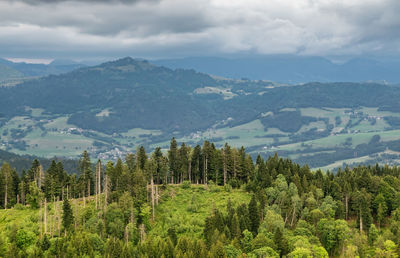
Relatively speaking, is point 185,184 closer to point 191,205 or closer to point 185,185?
point 185,185

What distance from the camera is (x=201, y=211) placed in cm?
12862

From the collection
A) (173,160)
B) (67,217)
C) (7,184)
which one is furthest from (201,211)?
(7,184)

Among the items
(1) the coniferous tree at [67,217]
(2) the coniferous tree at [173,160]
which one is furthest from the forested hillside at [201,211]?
(2) the coniferous tree at [173,160]

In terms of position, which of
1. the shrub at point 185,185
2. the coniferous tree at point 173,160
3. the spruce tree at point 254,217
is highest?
the coniferous tree at point 173,160

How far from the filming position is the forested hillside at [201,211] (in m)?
101

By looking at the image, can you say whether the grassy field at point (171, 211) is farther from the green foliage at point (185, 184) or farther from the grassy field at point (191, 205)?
the green foliage at point (185, 184)

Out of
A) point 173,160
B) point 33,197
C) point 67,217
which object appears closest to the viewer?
point 67,217

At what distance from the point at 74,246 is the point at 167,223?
28998mm

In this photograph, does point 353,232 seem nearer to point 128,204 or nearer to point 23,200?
point 128,204

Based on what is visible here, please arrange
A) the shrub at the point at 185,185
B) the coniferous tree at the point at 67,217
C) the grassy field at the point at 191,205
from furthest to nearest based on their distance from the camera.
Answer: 1. the shrub at the point at 185,185
2. the grassy field at the point at 191,205
3. the coniferous tree at the point at 67,217

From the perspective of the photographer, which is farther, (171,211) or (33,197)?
(33,197)

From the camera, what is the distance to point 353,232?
11394 centimetres

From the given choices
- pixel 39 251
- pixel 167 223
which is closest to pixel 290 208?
pixel 167 223

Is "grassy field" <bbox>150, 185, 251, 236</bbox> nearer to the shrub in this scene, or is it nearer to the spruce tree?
the shrub
